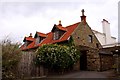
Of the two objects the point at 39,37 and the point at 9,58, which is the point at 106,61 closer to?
the point at 39,37

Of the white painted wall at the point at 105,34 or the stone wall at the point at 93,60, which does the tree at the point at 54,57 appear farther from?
the white painted wall at the point at 105,34

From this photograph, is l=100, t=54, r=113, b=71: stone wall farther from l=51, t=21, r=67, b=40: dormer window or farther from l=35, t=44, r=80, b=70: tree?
l=51, t=21, r=67, b=40: dormer window

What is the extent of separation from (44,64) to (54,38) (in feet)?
23.7

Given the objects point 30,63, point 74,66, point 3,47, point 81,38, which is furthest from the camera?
point 81,38

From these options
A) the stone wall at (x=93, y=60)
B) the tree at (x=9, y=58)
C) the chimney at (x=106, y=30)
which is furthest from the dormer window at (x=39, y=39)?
the tree at (x=9, y=58)

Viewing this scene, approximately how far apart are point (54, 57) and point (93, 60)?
512 cm

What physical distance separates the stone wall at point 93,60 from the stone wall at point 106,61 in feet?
1.64

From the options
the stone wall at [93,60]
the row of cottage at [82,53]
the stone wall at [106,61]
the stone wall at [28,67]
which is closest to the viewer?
the stone wall at [28,67]

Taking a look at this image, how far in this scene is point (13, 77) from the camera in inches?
585

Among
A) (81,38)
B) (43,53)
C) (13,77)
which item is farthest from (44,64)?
(81,38)

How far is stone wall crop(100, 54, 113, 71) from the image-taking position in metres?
21.2

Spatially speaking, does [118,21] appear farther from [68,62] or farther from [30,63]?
[30,63]

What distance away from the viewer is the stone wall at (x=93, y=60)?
20.8m

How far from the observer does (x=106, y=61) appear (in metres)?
21.8
